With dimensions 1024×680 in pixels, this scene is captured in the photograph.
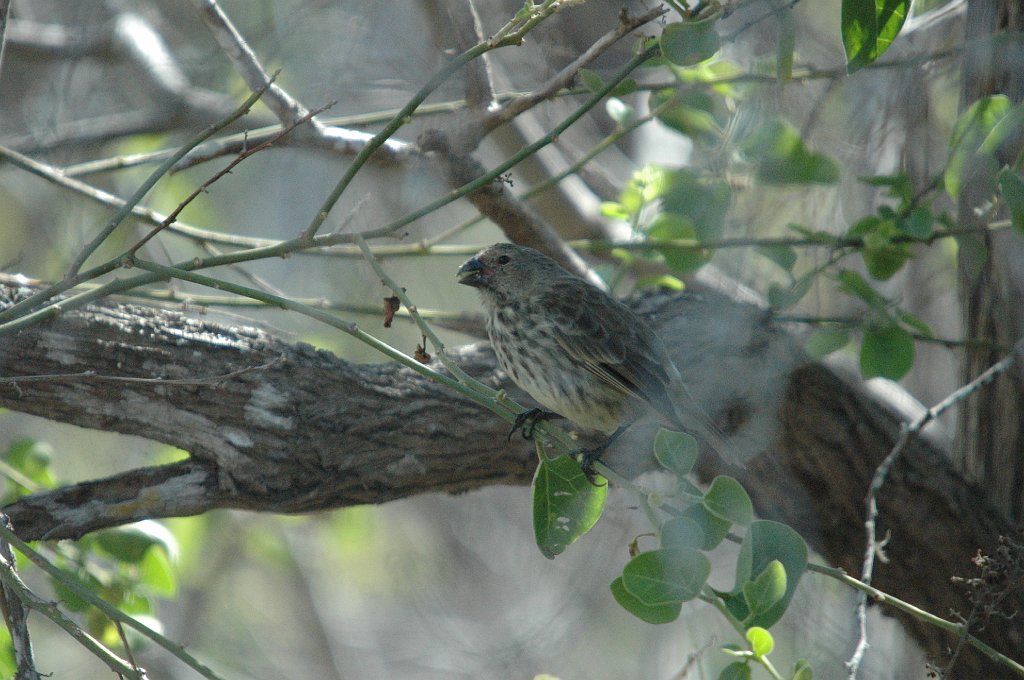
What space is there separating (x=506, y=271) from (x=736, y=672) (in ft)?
6.17

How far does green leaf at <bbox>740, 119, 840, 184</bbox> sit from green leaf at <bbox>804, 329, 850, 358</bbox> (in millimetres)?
514

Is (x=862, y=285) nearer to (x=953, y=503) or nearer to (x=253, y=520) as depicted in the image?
(x=953, y=503)

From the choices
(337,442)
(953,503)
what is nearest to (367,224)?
(337,442)

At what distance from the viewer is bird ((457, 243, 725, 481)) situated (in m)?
2.99

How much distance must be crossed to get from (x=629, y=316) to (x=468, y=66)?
3.40ft

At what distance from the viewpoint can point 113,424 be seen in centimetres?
268

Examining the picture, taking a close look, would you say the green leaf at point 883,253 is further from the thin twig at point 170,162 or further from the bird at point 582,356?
the thin twig at point 170,162

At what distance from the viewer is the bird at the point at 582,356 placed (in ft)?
9.80

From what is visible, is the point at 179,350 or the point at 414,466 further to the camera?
the point at 414,466

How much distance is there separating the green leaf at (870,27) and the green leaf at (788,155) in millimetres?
995

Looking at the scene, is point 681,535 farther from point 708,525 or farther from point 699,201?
point 699,201

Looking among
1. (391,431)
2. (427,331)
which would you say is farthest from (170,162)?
(391,431)

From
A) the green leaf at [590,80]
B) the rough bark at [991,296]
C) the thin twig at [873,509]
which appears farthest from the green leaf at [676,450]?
the rough bark at [991,296]

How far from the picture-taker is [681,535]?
1710 mm
